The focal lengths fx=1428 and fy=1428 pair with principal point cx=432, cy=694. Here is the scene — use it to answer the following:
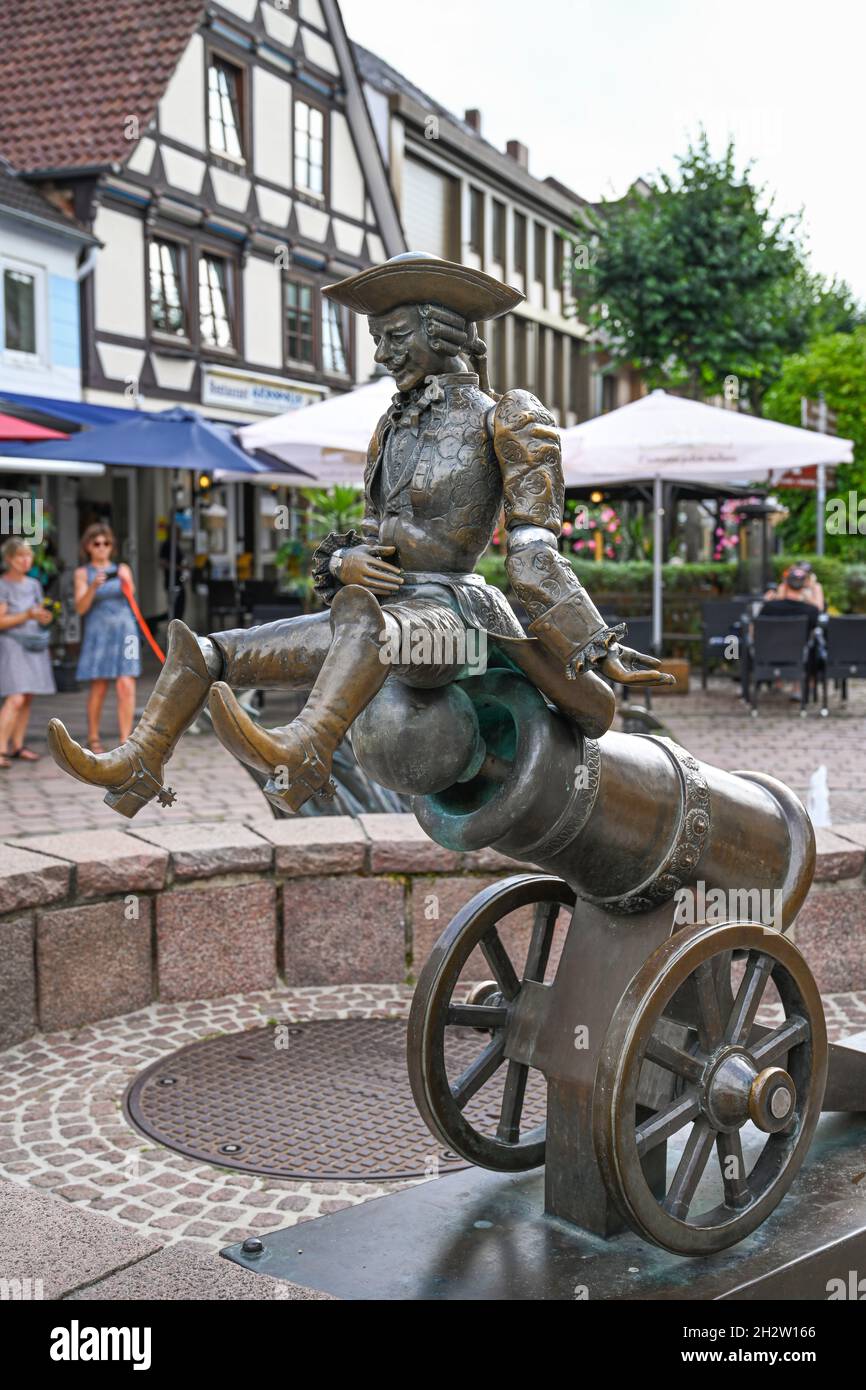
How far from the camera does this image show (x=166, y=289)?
1895 centimetres

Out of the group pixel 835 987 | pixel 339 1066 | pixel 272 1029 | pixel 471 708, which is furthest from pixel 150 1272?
pixel 835 987

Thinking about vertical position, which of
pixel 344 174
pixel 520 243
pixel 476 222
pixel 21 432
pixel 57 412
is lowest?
pixel 21 432

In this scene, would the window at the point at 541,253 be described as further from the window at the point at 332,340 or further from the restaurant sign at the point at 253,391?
the restaurant sign at the point at 253,391

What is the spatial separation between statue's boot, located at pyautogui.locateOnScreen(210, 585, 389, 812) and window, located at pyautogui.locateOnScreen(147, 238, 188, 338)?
17.1 metres

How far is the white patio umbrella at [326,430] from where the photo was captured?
1057cm

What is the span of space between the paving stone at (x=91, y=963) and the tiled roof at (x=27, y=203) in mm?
12834

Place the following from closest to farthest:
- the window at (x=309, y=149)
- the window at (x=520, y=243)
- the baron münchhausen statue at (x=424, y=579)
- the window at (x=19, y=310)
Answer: the baron münchhausen statue at (x=424, y=579) → the window at (x=19, y=310) → the window at (x=309, y=149) → the window at (x=520, y=243)

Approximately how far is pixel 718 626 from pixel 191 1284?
13.1 metres

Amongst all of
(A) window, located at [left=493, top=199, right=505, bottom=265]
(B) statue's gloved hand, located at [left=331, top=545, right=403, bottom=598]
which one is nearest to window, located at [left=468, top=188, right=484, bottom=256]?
(A) window, located at [left=493, top=199, right=505, bottom=265]

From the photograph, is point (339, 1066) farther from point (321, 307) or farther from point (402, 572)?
point (321, 307)

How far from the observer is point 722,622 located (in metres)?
15.1

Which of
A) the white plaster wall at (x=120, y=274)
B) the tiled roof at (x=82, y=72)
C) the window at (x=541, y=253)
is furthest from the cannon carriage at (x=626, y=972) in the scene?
the window at (x=541, y=253)
